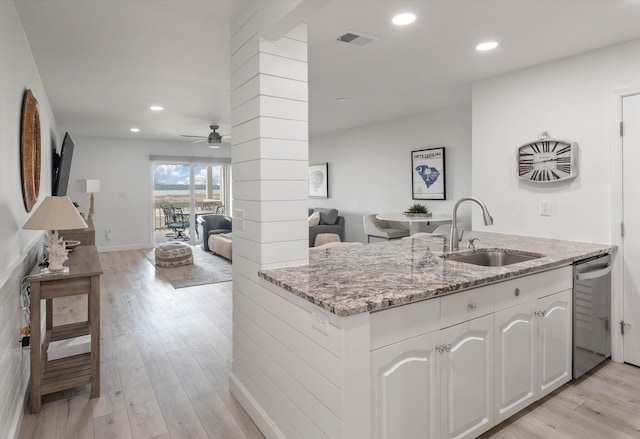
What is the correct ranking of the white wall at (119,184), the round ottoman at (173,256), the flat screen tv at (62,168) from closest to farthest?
the flat screen tv at (62,168) < the round ottoman at (173,256) < the white wall at (119,184)

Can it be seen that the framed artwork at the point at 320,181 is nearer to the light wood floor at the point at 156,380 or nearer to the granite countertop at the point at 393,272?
the light wood floor at the point at 156,380

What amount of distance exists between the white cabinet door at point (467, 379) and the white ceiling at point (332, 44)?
1796 millimetres

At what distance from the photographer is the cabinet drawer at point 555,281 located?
224cm

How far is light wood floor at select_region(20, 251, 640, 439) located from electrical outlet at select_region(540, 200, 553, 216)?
119cm

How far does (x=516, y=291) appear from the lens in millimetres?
2070

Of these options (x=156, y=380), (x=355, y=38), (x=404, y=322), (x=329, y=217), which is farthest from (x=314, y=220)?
(x=404, y=322)

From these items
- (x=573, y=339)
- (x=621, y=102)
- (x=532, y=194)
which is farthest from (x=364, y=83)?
(x=573, y=339)

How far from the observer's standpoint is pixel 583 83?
299 cm

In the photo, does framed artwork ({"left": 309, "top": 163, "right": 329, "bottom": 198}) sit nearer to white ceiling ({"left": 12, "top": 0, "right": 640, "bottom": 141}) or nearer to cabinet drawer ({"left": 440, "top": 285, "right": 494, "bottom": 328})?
white ceiling ({"left": 12, "top": 0, "right": 640, "bottom": 141})

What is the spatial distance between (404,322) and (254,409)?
1109 millimetres

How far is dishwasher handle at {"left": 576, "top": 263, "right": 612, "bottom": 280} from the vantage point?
2502 mm

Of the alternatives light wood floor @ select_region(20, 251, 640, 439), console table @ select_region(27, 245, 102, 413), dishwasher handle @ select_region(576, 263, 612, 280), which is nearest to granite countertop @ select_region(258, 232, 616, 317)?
dishwasher handle @ select_region(576, 263, 612, 280)

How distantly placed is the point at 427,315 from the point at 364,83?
2901 mm

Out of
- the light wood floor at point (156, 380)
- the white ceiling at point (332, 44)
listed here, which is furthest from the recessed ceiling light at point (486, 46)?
the light wood floor at point (156, 380)
